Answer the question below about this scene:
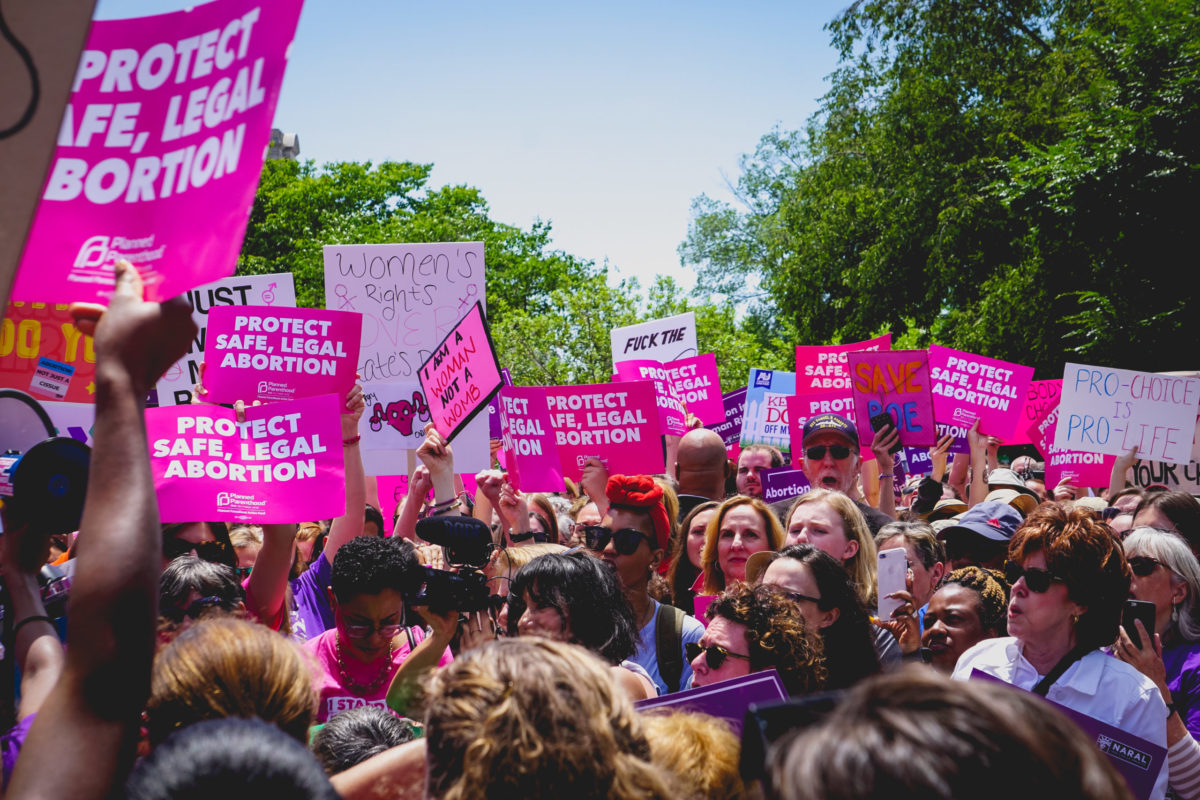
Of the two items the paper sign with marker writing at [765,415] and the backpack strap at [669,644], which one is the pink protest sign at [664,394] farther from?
the backpack strap at [669,644]

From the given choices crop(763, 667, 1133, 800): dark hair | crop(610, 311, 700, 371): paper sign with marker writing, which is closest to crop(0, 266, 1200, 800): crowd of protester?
crop(763, 667, 1133, 800): dark hair

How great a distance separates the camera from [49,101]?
156 cm

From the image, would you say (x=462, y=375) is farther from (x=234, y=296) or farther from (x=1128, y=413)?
(x=1128, y=413)

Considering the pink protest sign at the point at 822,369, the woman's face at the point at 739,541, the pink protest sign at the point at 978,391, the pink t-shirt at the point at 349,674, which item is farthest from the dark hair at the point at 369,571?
the pink protest sign at the point at 822,369

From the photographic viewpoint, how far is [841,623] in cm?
388

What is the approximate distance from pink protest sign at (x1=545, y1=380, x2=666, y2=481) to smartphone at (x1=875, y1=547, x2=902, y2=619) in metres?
2.95

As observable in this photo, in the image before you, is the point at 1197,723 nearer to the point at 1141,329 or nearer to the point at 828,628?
the point at 828,628

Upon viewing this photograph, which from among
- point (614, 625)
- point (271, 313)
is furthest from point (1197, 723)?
point (271, 313)

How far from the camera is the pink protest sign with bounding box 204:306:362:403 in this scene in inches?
228

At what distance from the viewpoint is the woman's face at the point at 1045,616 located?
3.38 meters

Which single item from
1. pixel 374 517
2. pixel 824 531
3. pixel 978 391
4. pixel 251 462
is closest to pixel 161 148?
pixel 251 462

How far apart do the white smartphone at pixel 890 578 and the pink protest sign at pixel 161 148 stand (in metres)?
3.19

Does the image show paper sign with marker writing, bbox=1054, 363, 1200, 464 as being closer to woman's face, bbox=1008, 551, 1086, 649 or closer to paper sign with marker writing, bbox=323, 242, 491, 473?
paper sign with marker writing, bbox=323, 242, 491, 473

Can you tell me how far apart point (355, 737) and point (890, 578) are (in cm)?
238
